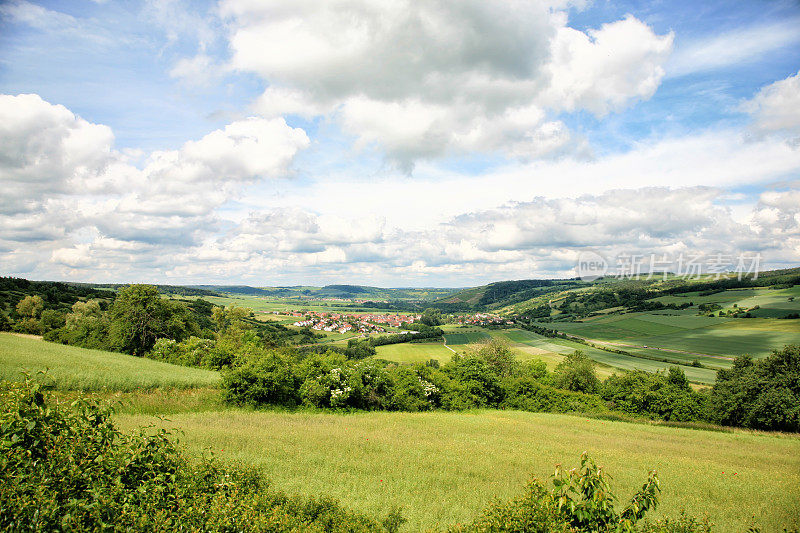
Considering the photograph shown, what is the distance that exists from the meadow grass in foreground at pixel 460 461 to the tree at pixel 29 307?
7350cm

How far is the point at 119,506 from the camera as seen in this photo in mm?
5137

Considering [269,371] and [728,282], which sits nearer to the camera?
[269,371]

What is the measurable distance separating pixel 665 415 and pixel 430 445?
40500 millimetres

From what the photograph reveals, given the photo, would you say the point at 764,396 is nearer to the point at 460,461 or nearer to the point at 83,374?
the point at 460,461

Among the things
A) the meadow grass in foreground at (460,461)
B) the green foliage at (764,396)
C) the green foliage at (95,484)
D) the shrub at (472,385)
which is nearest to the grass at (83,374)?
the meadow grass in foreground at (460,461)

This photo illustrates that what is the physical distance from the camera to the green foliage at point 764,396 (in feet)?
113

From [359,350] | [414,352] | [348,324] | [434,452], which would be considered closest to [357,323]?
[348,324]

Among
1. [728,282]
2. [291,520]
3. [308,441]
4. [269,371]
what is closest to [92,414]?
[291,520]

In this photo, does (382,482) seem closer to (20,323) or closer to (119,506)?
A: (119,506)

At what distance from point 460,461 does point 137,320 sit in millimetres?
53639

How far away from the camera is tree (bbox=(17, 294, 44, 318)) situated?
67.5m

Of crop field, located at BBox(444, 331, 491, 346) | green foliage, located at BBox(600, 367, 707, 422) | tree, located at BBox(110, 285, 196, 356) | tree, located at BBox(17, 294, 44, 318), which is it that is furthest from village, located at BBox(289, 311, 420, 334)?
green foliage, located at BBox(600, 367, 707, 422)

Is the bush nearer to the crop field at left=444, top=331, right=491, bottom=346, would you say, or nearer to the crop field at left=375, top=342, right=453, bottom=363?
the crop field at left=375, top=342, right=453, bottom=363

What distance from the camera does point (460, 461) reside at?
15.3m
